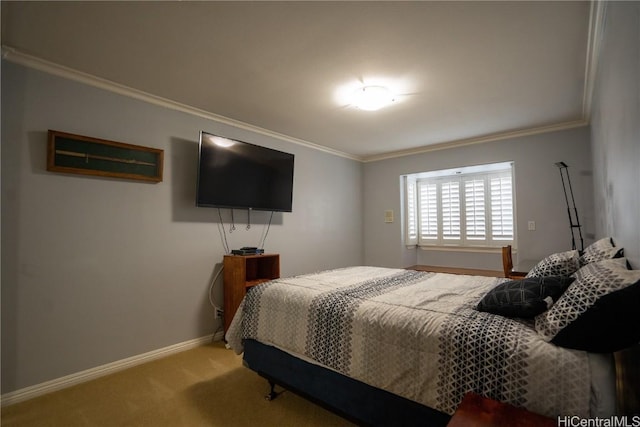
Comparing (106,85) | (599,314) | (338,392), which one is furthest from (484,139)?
(106,85)

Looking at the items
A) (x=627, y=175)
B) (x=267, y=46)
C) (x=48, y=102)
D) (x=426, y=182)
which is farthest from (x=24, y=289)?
(x=426, y=182)

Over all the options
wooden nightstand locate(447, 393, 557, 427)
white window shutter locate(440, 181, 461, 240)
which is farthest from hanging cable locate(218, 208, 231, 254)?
white window shutter locate(440, 181, 461, 240)

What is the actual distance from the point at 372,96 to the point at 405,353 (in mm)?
2133

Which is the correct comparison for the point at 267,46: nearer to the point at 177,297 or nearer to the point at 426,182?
the point at 177,297

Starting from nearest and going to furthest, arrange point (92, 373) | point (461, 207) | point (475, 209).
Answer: point (92, 373)
point (475, 209)
point (461, 207)

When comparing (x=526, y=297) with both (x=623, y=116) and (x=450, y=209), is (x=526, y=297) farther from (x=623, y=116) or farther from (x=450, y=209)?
(x=450, y=209)

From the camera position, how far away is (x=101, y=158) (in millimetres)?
2471

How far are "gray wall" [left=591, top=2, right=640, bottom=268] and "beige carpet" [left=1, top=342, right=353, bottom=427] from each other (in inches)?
74.0

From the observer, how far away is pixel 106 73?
2367 millimetres

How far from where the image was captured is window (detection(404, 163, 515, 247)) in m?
4.27

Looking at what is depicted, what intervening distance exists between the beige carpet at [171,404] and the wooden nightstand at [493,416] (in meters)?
1.02

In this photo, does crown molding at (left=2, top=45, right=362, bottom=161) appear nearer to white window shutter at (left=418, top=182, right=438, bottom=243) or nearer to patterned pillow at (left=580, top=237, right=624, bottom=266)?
white window shutter at (left=418, top=182, right=438, bottom=243)

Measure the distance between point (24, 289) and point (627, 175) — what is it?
146 inches

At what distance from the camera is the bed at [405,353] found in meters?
1.10
